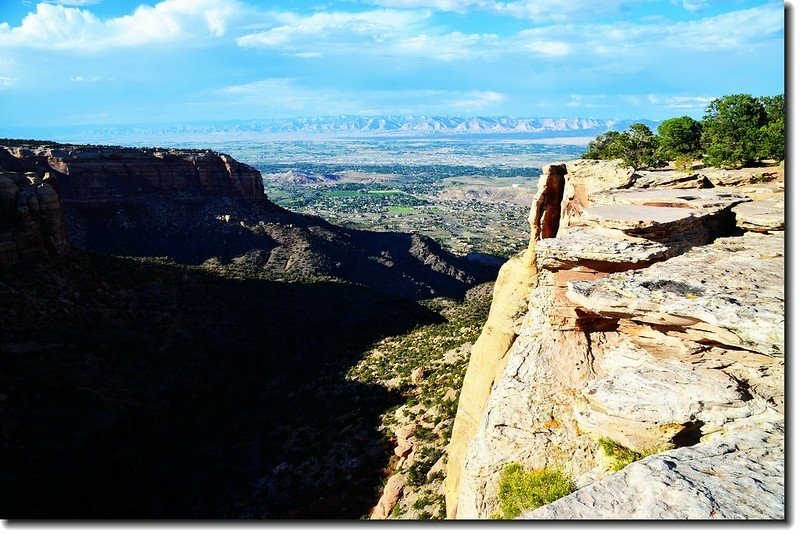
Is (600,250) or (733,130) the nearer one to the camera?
(600,250)

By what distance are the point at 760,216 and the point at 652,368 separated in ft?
25.0

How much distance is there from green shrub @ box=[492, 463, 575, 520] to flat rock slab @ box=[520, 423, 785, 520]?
2.87 metres

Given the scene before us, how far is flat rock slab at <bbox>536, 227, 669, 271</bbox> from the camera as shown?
1458 cm

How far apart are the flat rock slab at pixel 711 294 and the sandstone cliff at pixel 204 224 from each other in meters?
55.2

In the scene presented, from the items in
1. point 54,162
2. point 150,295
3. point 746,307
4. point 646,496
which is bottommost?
point 150,295

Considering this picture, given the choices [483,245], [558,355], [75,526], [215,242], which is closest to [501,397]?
[558,355]

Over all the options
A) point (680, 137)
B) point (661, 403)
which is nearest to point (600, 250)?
point (661, 403)

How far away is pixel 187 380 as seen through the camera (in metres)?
36.6

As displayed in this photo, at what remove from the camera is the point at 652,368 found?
12.9 m

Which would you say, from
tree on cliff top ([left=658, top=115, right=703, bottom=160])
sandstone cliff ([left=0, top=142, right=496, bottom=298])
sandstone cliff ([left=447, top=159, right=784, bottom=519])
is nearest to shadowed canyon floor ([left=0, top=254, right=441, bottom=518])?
sandstone cliff ([left=447, top=159, right=784, bottom=519])

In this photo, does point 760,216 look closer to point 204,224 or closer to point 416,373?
point 416,373

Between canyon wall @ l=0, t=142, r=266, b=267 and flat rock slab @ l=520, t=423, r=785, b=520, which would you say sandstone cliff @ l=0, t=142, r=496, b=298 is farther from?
flat rock slab @ l=520, t=423, r=785, b=520

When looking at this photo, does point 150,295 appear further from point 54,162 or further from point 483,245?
point 483,245

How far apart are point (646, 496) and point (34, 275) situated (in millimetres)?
43704
